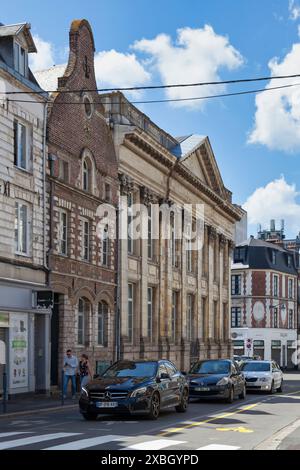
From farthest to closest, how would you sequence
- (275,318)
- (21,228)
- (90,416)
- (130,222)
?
(275,318) < (130,222) < (21,228) < (90,416)

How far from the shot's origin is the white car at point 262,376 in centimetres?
3167

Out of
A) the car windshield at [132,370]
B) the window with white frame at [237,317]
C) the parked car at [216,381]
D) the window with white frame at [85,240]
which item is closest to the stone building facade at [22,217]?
the window with white frame at [85,240]

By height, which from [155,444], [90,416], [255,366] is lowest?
[255,366]

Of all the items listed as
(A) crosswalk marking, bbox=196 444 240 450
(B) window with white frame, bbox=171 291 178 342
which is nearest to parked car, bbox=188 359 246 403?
(A) crosswalk marking, bbox=196 444 240 450

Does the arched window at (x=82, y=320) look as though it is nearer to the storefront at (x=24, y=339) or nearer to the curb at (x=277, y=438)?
the storefront at (x=24, y=339)

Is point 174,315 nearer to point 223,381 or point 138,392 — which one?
point 223,381

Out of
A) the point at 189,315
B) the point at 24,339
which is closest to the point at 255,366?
the point at 24,339

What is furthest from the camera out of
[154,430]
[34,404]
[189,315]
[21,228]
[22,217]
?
[189,315]

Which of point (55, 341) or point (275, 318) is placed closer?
point (55, 341)

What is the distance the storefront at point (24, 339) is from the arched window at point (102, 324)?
5958 millimetres

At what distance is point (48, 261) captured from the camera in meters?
28.2

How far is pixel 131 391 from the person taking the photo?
18016mm

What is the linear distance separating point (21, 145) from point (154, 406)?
39.1ft
